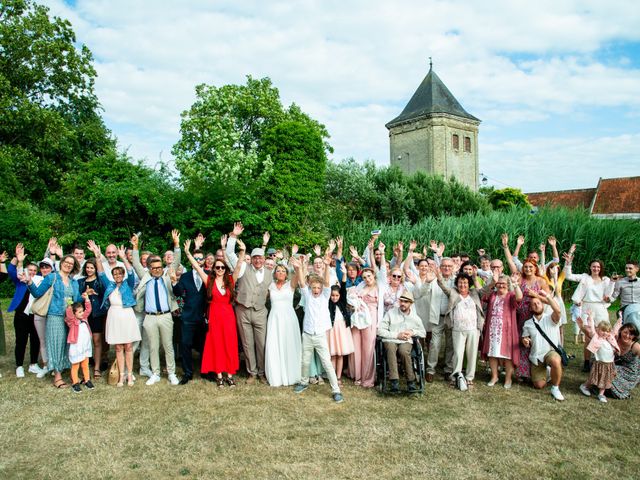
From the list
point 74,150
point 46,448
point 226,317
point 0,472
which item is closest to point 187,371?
point 226,317

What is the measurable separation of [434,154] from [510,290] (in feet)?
107

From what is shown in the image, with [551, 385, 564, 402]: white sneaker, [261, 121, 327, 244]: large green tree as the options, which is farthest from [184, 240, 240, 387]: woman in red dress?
[261, 121, 327, 244]: large green tree

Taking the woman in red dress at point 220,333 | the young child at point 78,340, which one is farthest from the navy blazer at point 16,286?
the woman in red dress at point 220,333

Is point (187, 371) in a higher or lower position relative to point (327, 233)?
lower

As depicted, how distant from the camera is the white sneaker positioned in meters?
6.04

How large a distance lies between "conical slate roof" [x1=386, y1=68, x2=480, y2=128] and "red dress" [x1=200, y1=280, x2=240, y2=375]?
34512 mm

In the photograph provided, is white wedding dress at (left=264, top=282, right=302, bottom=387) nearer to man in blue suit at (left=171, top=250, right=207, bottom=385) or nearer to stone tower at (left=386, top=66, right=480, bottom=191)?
man in blue suit at (left=171, top=250, right=207, bottom=385)

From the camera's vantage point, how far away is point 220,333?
22.6 ft

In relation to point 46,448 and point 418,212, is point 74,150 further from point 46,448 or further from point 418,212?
point 46,448

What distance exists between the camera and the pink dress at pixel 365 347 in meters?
6.84

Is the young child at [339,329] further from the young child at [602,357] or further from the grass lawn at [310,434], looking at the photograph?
the young child at [602,357]

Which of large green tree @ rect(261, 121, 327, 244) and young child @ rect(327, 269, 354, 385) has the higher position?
large green tree @ rect(261, 121, 327, 244)

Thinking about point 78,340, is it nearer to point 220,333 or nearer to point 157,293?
point 157,293

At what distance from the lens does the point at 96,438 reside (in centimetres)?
509
